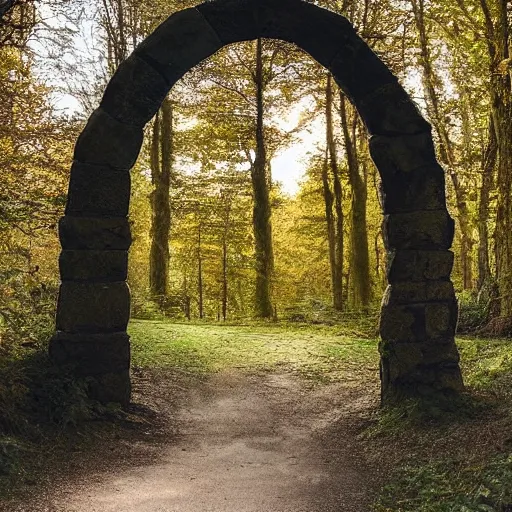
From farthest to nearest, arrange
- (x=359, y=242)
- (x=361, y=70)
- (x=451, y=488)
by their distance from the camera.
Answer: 1. (x=359, y=242)
2. (x=361, y=70)
3. (x=451, y=488)

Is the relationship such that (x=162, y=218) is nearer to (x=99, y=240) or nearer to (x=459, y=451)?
(x=99, y=240)

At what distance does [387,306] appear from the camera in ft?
23.7

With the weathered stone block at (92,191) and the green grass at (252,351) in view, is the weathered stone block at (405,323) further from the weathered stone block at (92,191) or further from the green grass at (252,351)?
the weathered stone block at (92,191)

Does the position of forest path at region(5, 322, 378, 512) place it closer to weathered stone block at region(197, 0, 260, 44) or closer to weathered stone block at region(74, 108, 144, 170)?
weathered stone block at region(74, 108, 144, 170)

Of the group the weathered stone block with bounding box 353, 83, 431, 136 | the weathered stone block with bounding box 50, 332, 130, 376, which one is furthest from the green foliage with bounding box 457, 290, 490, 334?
Result: the weathered stone block with bounding box 50, 332, 130, 376

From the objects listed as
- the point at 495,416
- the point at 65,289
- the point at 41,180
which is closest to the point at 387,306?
the point at 495,416

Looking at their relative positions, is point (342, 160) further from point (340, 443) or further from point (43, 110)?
point (340, 443)

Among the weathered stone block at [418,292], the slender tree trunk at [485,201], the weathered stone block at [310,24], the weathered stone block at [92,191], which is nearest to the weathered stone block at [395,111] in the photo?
the weathered stone block at [310,24]

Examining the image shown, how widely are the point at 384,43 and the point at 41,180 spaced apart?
46.6ft

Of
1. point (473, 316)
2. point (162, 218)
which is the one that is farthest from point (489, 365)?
point (162, 218)

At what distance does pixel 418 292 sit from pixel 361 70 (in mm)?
3021

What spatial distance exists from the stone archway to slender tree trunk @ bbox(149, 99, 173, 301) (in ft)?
39.1

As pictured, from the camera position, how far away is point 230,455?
20.3ft

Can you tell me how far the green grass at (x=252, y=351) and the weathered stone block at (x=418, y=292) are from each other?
115 inches
